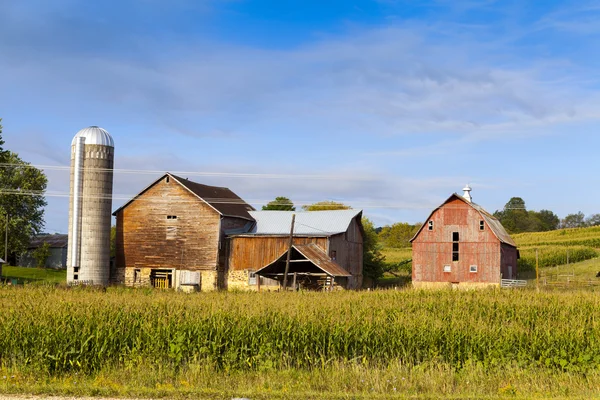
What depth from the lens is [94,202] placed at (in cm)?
4800

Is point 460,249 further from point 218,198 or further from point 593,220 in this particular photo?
point 593,220

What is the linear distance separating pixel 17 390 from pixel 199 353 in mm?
3946

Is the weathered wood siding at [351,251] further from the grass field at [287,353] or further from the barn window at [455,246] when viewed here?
the grass field at [287,353]

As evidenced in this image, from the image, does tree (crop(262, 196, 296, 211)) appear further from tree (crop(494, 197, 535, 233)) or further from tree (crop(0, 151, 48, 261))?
tree (crop(494, 197, 535, 233))

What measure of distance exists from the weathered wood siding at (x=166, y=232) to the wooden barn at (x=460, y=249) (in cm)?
1611

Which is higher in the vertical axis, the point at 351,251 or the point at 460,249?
the point at 460,249

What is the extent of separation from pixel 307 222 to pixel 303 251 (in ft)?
30.6

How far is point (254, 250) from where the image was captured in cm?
4909

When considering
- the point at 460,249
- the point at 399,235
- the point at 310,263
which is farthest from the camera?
the point at 399,235

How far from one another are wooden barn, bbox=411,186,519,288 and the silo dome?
79.7 ft

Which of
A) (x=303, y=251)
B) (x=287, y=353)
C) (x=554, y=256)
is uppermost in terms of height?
(x=554, y=256)

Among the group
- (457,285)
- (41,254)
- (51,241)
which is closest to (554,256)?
(457,285)

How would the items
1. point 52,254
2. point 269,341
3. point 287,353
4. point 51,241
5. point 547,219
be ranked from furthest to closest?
point 547,219 < point 51,241 < point 52,254 < point 269,341 < point 287,353

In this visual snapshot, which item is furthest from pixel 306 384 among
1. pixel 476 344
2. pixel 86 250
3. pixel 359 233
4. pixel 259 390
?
pixel 359 233
